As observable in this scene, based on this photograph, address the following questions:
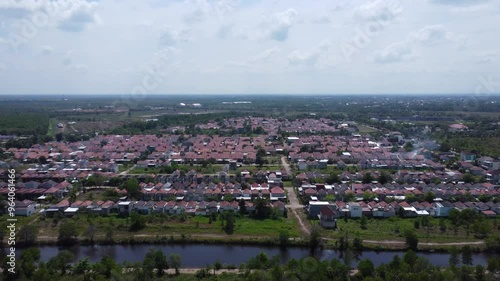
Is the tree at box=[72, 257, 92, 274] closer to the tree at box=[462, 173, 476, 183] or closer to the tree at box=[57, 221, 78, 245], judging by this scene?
the tree at box=[57, 221, 78, 245]

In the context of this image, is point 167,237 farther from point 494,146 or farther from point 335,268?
point 494,146

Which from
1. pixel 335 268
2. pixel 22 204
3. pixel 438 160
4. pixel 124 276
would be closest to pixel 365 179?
pixel 438 160

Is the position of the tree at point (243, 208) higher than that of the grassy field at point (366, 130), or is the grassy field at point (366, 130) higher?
the grassy field at point (366, 130)

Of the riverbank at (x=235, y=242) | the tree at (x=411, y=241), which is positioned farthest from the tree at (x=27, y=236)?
the tree at (x=411, y=241)

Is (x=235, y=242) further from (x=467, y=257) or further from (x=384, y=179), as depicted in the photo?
(x=384, y=179)

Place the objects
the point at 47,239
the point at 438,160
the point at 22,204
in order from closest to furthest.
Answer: the point at 47,239 < the point at 22,204 < the point at 438,160

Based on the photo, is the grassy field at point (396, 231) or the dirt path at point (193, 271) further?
the grassy field at point (396, 231)

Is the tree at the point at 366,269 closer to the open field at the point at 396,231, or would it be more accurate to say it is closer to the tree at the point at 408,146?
the open field at the point at 396,231

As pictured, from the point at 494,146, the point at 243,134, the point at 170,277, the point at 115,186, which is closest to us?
the point at 170,277

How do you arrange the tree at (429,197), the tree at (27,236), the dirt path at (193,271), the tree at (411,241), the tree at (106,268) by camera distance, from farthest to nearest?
the tree at (429,197) < the tree at (27,236) < the tree at (411,241) < the dirt path at (193,271) < the tree at (106,268)
